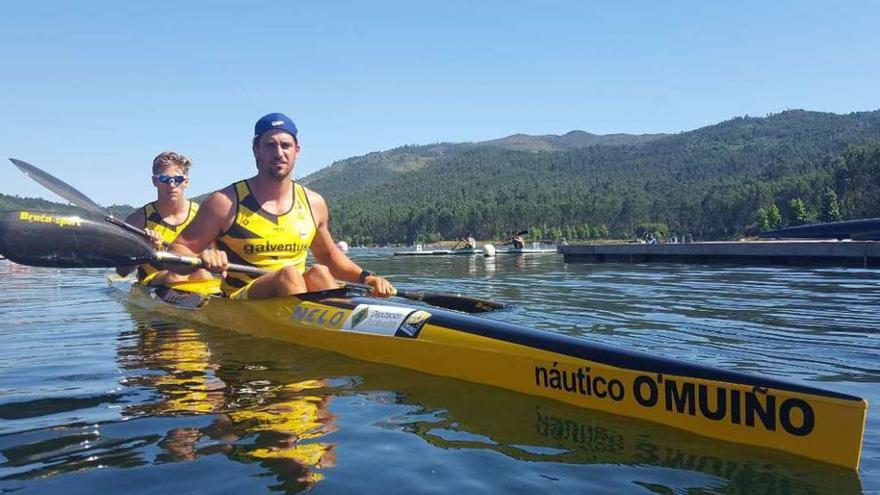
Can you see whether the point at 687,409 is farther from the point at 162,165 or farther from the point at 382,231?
the point at 382,231

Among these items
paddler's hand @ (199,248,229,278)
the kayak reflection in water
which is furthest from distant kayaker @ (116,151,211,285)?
the kayak reflection in water

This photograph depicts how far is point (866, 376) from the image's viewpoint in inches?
218

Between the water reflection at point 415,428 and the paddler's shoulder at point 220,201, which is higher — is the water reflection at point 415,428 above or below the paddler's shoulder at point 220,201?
below

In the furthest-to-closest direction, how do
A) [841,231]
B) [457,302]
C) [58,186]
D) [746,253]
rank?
[841,231] < [746,253] < [457,302] < [58,186]

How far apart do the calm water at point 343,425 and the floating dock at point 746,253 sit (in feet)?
61.6

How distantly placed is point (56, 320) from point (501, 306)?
6991 mm

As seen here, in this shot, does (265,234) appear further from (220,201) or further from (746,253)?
(746,253)

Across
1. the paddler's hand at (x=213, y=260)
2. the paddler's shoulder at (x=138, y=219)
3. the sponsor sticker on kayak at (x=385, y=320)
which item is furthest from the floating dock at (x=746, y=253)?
the paddler's hand at (x=213, y=260)

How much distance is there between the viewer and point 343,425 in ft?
14.1

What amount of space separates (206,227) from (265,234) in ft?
2.03

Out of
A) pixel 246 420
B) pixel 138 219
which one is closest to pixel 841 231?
pixel 138 219

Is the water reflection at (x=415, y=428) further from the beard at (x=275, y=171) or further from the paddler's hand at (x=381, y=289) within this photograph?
the beard at (x=275, y=171)

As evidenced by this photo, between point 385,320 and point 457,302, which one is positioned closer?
point 385,320

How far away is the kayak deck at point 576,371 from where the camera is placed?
3539mm
